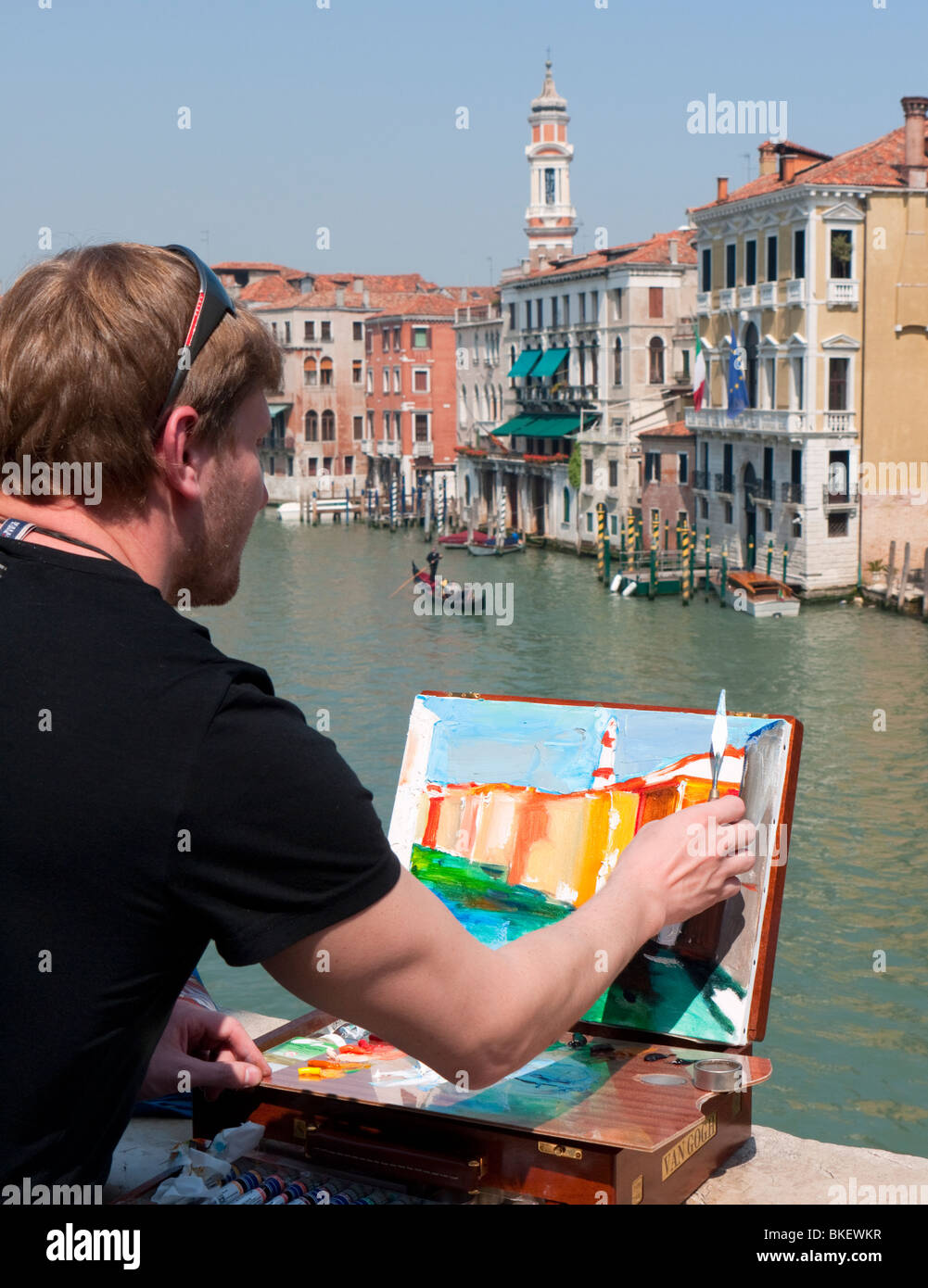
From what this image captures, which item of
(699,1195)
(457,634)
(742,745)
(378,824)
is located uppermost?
(378,824)

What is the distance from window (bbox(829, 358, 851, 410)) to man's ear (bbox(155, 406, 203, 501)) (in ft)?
85.6

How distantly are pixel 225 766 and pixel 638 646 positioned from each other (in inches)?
887

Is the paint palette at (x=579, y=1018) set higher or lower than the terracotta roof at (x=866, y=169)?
lower

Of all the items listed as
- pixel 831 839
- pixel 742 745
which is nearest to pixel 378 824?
pixel 742 745

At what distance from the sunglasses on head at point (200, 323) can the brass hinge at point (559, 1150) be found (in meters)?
1.28

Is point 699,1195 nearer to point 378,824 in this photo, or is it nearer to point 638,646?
→ point 378,824

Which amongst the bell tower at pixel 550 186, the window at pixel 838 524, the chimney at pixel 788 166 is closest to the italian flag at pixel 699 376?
the chimney at pixel 788 166

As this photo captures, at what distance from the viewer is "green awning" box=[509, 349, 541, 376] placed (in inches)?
1580

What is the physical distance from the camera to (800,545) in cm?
2648

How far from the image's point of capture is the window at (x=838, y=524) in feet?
87.0

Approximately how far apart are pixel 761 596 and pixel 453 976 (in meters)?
25.3

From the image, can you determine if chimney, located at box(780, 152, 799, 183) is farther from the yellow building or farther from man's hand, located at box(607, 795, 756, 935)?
man's hand, located at box(607, 795, 756, 935)

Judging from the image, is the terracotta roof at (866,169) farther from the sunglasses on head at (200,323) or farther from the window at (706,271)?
the sunglasses on head at (200,323)
